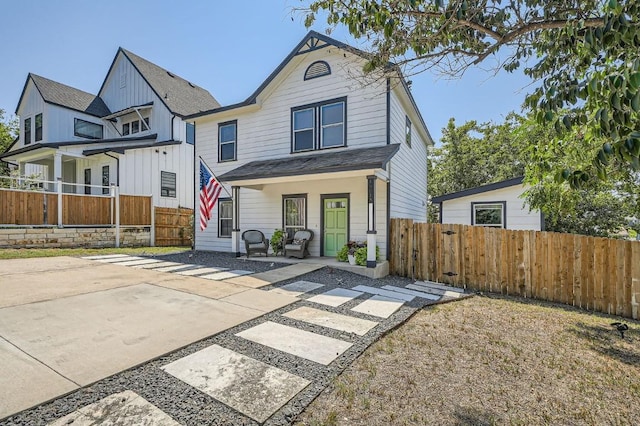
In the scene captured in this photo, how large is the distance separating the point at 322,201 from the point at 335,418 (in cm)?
807

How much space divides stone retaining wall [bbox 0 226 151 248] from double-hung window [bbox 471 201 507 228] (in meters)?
14.3

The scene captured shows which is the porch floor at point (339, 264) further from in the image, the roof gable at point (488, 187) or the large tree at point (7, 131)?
the large tree at point (7, 131)

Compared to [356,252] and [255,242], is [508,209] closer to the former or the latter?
[356,252]

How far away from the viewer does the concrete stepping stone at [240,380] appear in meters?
2.41

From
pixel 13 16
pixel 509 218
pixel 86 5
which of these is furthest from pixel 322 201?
pixel 13 16

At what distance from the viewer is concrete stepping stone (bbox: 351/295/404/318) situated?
4887 mm

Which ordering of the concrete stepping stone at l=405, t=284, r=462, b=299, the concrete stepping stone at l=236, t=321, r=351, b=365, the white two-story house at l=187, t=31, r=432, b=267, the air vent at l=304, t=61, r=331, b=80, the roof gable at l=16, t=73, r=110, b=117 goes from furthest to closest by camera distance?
the roof gable at l=16, t=73, r=110, b=117, the air vent at l=304, t=61, r=331, b=80, the white two-story house at l=187, t=31, r=432, b=267, the concrete stepping stone at l=405, t=284, r=462, b=299, the concrete stepping stone at l=236, t=321, r=351, b=365

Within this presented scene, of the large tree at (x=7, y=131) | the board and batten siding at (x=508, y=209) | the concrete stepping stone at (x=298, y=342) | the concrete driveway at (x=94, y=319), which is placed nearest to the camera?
the concrete driveway at (x=94, y=319)

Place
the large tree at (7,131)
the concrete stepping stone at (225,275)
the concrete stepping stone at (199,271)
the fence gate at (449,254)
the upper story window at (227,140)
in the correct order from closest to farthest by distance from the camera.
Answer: the concrete stepping stone at (225,275) < the concrete stepping stone at (199,271) < the fence gate at (449,254) < the upper story window at (227,140) < the large tree at (7,131)

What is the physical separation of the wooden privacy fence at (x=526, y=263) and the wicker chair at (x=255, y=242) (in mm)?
4199

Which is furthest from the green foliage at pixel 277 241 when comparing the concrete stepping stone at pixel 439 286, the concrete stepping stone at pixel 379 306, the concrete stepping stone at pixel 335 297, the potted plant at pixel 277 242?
the concrete stepping stone at pixel 379 306

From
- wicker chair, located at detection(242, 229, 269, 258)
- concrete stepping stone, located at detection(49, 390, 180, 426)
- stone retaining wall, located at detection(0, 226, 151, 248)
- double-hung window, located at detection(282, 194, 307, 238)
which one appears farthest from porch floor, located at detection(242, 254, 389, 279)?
stone retaining wall, located at detection(0, 226, 151, 248)

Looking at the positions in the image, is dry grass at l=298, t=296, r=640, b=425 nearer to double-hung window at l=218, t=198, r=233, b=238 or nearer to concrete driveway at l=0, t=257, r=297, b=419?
concrete driveway at l=0, t=257, r=297, b=419

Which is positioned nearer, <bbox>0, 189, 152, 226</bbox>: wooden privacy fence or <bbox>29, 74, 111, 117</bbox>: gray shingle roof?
<bbox>0, 189, 152, 226</bbox>: wooden privacy fence
